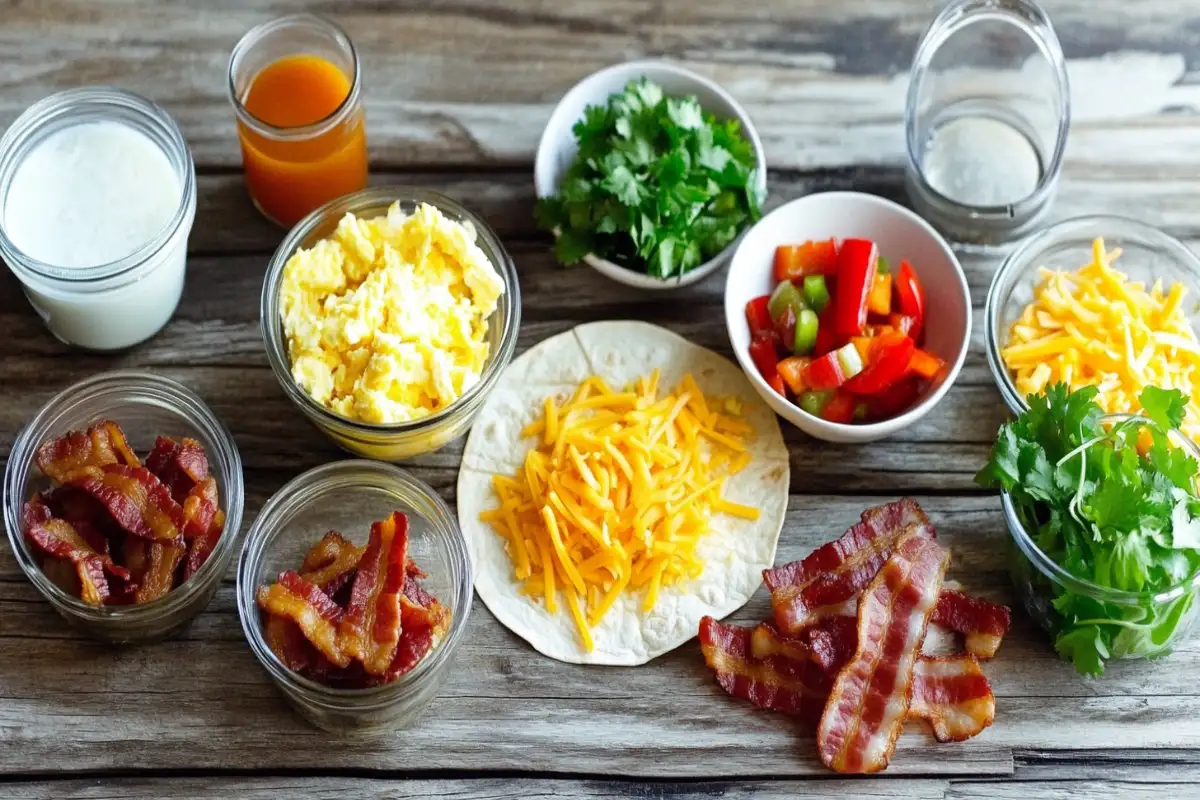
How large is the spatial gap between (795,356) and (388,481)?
109cm

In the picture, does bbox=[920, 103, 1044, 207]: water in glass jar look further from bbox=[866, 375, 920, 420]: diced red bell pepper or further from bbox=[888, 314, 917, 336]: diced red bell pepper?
bbox=[866, 375, 920, 420]: diced red bell pepper

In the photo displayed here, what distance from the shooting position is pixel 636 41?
380cm

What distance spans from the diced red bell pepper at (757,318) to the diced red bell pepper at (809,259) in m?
0.11

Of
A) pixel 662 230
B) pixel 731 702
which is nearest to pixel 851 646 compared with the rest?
pixel 731 702

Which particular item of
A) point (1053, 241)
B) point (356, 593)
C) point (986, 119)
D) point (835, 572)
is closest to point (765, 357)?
point (835, 572)

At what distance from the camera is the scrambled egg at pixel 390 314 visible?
2967 mm

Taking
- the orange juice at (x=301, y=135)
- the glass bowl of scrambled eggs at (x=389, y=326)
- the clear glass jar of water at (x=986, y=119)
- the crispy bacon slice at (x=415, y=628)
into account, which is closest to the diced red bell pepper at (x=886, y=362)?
the clear glass jar of water at (x=986, y=119)

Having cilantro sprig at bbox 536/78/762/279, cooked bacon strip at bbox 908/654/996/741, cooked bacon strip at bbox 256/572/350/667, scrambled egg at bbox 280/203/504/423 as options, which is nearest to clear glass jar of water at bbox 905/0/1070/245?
cilantro sprig at bbox 536/78/762/279

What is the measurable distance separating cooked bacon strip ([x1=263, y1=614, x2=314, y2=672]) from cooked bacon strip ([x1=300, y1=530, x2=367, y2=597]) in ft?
0.38

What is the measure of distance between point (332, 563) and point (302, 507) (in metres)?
0.23

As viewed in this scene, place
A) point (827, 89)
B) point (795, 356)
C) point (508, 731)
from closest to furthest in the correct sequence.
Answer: point (508, 731)
point (795, 356)
point (827, 89)

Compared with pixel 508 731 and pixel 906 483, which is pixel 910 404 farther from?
pixel 508 731

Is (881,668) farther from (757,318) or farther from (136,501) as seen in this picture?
(136,501)

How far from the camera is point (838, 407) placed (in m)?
3.24
